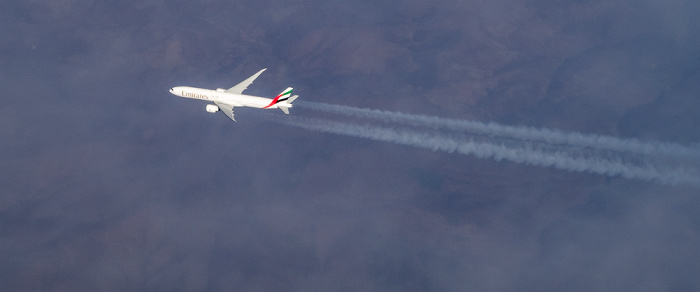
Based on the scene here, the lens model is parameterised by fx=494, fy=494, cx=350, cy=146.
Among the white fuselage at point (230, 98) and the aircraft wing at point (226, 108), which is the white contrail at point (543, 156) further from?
the aircraft wing at point (226, 108)

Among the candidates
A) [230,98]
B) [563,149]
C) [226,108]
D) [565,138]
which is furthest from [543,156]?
[226,108]

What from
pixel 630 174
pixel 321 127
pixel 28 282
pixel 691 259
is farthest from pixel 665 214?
pixel 28 282

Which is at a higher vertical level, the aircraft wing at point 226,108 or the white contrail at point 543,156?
the aircraft wing at point 226,108

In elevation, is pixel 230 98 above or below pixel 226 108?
above

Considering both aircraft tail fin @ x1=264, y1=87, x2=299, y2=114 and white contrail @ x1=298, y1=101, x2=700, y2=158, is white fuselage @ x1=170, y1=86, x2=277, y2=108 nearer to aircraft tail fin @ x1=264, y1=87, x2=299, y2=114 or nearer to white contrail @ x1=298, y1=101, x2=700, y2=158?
aircraft tail fin @ x1=264, y1=87, x2=299, y2=114

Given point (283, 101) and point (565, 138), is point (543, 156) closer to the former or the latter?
point (565, 138)

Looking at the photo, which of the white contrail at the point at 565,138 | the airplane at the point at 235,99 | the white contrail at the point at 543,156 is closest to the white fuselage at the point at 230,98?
the airplane at the point at 235,99

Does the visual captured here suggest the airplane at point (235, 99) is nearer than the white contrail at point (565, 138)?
Yes

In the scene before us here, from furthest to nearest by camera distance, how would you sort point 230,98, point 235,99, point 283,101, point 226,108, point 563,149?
point 563,149 < point 226,108 < point 230,98 < point 235,99 < point 283,101

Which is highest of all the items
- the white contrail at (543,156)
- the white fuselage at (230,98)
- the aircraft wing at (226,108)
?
the white fuselage at (230,98)

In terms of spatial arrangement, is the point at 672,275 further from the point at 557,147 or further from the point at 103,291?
the point at 103,291

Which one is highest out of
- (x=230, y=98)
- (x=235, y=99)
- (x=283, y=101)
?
(x=230, y=98)

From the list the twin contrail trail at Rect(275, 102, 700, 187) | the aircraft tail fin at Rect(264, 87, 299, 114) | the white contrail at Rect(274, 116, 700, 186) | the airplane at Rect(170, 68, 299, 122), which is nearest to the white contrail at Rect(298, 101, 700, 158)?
the twin contrail trail at Rect(275, 102, 700, 187)
